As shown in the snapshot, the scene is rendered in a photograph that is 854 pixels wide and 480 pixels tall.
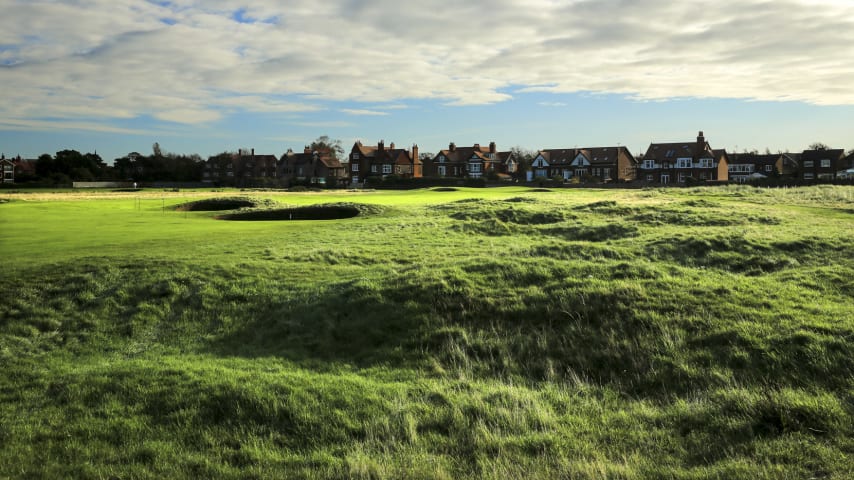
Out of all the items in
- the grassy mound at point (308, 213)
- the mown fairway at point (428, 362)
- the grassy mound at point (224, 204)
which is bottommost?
the mown fairway at point (428, 362)

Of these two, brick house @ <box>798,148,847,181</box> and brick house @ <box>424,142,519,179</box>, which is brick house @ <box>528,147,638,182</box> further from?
brick house @ <box>798,148,847,181</box>

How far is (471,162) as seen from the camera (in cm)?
11981

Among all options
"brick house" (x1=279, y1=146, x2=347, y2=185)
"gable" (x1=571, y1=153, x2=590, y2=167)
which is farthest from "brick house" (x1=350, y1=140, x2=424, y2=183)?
"gable" (x1=571, y1=153, x2=590, y2=167)

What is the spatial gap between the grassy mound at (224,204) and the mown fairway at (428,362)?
948 inches

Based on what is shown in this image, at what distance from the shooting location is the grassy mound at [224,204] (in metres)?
45.9

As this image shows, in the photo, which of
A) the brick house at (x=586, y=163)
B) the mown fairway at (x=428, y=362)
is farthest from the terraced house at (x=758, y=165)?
the mown fairway at (x=428, y=362)

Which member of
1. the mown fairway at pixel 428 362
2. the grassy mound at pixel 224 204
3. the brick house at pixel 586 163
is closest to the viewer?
the mown fairway at pixel 428 362

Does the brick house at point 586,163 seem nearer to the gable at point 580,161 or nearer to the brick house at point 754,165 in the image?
the gable at point 580,161

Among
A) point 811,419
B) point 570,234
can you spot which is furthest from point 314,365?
point 570,234

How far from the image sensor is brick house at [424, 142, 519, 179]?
120m

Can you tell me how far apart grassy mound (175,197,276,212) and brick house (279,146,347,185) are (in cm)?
7539

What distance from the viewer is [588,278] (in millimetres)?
15086

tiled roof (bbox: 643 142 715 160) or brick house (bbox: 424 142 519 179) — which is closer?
tiled roof (bbox: 643 142 715 160)

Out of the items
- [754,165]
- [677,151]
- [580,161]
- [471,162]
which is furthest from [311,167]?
[754,165]
